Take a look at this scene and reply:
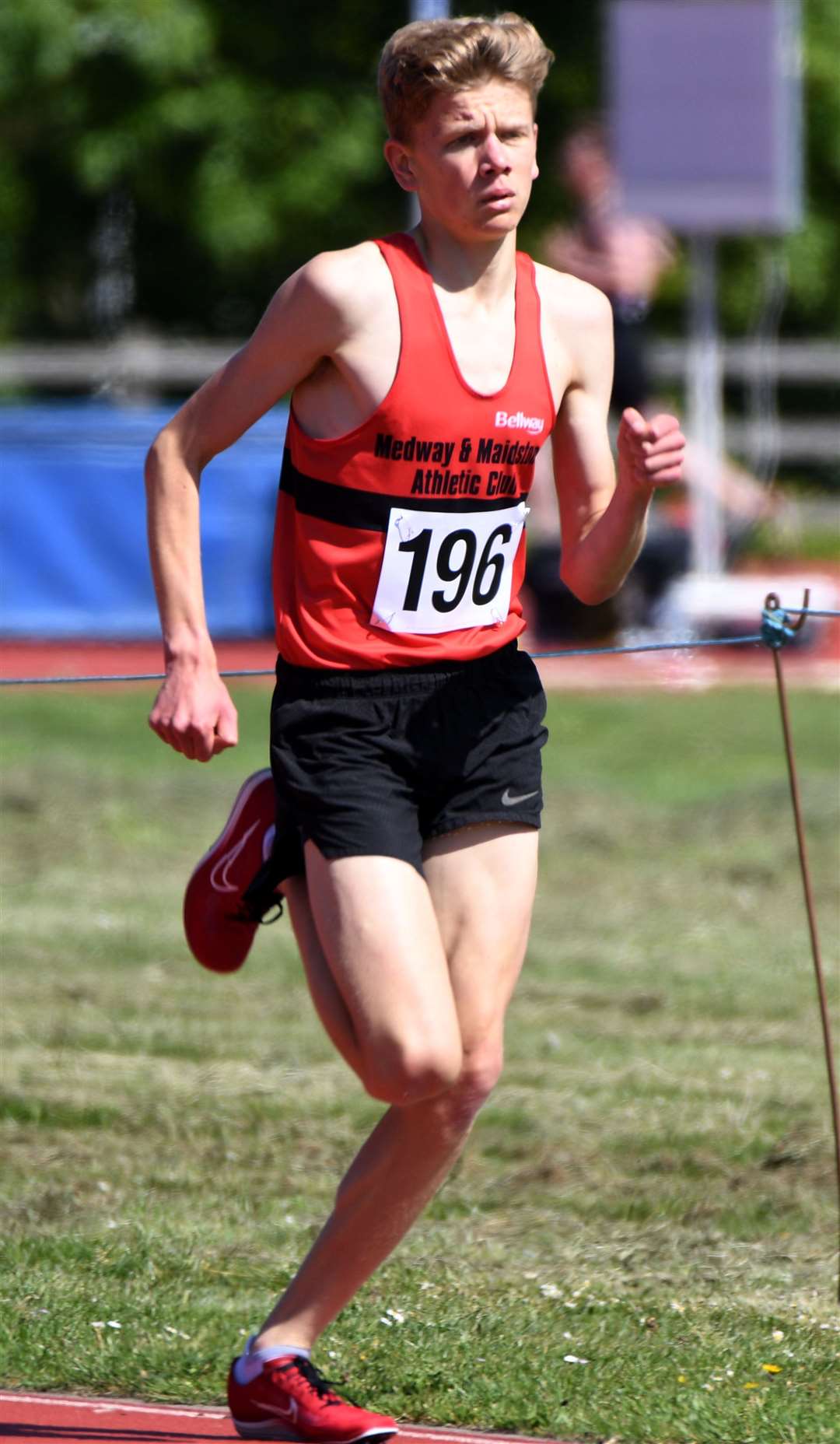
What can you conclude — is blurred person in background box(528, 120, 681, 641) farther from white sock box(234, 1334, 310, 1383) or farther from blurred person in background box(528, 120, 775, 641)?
white sock box(234, 1334, 310, 1383)

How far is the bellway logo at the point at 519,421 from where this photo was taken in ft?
13.2

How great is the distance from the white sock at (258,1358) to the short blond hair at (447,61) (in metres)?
2.03

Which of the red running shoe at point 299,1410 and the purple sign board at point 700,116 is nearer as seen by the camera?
the red running shoe at point 299,1410

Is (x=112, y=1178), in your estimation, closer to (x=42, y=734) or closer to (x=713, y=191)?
(x=42, y=734)

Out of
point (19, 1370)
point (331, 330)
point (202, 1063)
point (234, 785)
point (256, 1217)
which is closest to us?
point (331, 330)

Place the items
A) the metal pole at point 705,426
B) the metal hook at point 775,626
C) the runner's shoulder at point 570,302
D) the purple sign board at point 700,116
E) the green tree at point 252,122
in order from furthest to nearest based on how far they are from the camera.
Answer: the green tree at point 252,122, the metal pole at point 705,426, the purple sign board at point 700,116, the metal hook at point 775,626, the runner's shoulder at point 570,302

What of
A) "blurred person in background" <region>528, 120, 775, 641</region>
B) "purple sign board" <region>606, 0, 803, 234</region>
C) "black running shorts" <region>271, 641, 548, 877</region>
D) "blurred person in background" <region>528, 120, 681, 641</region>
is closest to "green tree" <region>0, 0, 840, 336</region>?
"blurred person in background" <region>528, 120, 775, 641</region>

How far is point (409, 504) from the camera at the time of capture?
4016 millimetres

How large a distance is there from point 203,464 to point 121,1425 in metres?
1.67

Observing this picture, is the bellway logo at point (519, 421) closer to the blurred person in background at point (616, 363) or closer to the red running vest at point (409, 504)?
the red running vest at point (409, 504)

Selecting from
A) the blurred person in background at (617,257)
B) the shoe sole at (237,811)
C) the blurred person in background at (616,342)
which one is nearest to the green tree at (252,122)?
the blurred person in background at (616,342)

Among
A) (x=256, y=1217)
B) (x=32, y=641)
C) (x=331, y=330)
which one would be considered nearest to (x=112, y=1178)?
(x=256, y=1217)

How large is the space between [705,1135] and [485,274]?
2.98 m

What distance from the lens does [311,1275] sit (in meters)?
4.07
